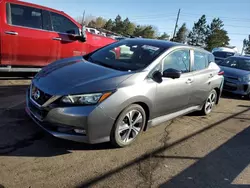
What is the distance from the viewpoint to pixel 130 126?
3.94 m

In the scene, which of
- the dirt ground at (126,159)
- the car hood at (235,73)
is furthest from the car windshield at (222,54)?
the dirt ground at (126,159)

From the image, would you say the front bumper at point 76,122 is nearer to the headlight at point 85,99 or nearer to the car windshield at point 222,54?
the headlight at point 85,99

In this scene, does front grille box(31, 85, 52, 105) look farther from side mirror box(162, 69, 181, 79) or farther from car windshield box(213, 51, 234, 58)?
car windshield box(213, 51, 234, 58)

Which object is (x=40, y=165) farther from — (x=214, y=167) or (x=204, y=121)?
(x=204, y=121)

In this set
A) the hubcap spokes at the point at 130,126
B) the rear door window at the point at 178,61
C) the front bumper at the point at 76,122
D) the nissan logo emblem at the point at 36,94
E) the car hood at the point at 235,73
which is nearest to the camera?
the front bumper at the point at 76,122

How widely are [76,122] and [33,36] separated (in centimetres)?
380

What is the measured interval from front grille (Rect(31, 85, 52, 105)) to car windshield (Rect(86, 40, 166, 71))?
46.9 inches

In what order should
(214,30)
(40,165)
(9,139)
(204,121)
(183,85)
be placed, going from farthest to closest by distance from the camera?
(214,30), (204,121), (183,85), (9,139), (40,165)

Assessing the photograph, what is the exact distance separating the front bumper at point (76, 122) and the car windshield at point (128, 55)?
1017 millimetres

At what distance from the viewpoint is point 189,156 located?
4.04 metres

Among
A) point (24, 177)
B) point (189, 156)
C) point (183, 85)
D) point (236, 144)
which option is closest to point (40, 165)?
point (24, 177)

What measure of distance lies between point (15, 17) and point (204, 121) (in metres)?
4.90

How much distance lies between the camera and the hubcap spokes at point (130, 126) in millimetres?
3830

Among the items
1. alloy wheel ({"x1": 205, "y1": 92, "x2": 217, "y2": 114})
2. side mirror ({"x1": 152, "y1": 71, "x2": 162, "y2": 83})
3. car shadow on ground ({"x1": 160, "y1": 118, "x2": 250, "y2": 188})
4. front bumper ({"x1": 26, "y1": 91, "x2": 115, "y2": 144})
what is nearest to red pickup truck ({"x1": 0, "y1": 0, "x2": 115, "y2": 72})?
front bumper ({"x1": 26, "y1": 91, "x2": 115, "y2": 144})
